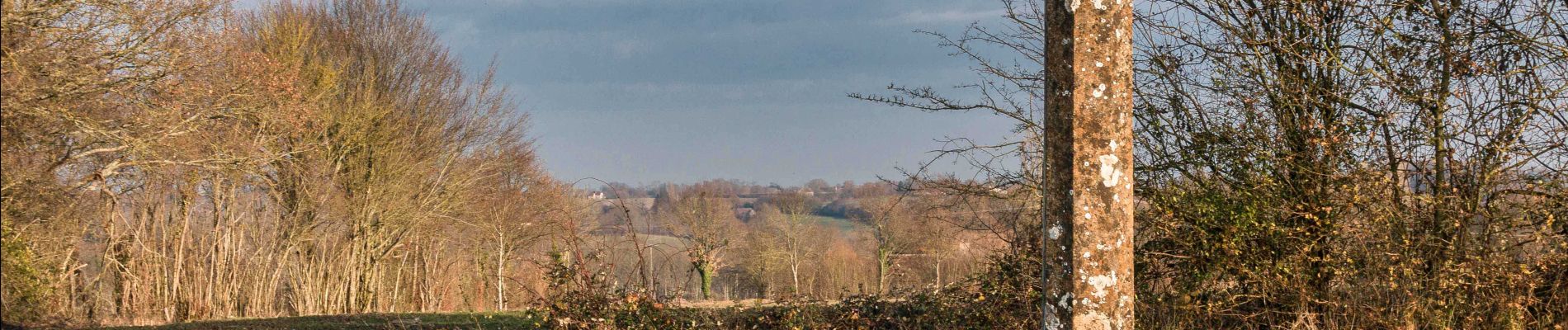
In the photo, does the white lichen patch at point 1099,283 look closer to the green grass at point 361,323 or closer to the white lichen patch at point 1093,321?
the white lichen patch at point 1093,321

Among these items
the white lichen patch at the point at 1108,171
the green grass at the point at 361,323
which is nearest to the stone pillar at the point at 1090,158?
the white lichen patch at the point at 1108,171

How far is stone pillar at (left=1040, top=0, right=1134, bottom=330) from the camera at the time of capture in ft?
11.8

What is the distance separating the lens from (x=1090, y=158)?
3.59 meters

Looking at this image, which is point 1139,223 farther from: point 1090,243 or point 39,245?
point 39,245

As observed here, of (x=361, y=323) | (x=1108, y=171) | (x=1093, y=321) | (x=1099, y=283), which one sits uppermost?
(x=1108, y=171)

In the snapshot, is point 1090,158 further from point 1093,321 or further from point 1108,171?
point 1093,321

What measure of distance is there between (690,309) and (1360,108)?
4825 mm

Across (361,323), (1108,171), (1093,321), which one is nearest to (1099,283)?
(1093,321)

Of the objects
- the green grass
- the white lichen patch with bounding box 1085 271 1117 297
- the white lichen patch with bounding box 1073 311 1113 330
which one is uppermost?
the white lichen patch with bounding box 1085 271 1117 297

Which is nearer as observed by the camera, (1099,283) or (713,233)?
(1099,283)

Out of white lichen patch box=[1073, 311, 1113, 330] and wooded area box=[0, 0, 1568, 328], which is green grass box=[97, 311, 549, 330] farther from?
white lichen patch box=[1073, 311, 1113, 330]

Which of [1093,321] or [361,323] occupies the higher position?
[1093,321]

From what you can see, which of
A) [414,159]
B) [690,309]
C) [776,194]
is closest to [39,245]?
[414,159]

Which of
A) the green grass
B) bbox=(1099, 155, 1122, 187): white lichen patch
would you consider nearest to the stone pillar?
bbox=(1099, 155, 1122, 187): white lichen patch
